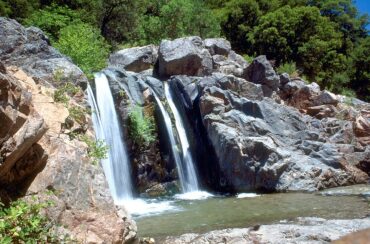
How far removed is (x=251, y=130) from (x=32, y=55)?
29.3 ft

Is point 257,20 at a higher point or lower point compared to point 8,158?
higher

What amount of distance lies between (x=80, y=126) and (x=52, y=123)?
1151 mm

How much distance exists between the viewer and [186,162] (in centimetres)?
1753

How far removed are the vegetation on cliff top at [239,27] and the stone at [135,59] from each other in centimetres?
112

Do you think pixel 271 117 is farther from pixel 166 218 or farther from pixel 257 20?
pixel 257 20

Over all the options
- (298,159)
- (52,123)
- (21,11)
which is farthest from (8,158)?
(21,11)

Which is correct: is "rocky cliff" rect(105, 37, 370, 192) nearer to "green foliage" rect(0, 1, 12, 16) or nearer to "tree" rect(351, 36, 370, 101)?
"green foliage" rect(0, 1, 12, 16)

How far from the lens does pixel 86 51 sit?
58.4 ft

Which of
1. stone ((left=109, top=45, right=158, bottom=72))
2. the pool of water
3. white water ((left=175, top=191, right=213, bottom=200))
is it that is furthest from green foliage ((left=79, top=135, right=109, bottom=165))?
stone ((left=109, top=45, right=158, bottom=72))

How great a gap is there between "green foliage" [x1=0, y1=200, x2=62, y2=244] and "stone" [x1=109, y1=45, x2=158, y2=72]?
17369 mm

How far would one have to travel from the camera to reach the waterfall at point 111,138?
14867mm

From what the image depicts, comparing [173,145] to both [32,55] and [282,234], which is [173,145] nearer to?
[32,55]

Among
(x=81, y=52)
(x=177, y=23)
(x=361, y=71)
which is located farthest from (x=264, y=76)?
(x=361, y=71)

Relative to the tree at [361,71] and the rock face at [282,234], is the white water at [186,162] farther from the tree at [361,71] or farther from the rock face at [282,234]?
the tree at [361,71]
